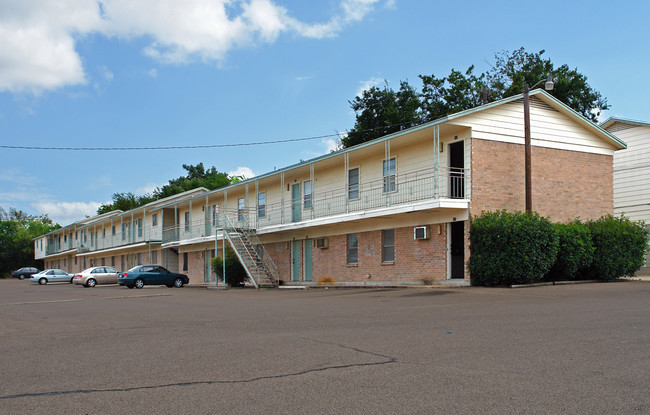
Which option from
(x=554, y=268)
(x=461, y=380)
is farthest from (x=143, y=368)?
(x=554, y=268)

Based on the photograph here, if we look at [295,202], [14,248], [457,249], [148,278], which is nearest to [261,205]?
[295,202]

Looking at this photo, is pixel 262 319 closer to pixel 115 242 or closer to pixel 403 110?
pixel 403 110

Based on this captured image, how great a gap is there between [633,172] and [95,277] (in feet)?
105

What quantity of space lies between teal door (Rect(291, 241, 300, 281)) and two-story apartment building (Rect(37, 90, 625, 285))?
96mm

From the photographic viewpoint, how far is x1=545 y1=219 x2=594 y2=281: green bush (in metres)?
19.6

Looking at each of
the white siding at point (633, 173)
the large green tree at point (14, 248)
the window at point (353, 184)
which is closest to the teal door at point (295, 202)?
the window at point (353, 184)

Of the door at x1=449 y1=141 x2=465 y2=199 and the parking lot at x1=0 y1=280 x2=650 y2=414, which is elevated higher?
the door at x1=449 y1=141 x2=465 y2=199

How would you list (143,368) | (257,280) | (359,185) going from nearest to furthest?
1. (143,368)
2. (359,185)
3. (257,280)

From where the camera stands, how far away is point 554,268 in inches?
806

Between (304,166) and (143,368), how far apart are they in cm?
2086

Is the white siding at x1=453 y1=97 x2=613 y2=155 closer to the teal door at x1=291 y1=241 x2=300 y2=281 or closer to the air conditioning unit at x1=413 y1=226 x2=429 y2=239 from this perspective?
the air conditioning unit at x1=413 y1=226 x2=429 y2=239

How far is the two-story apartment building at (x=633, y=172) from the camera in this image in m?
27.5

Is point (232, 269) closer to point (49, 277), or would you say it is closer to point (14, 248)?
point (49, 277)

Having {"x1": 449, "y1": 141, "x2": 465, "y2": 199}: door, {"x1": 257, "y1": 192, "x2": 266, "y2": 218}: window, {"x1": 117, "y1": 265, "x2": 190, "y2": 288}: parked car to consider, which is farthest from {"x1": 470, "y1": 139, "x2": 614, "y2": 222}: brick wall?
{"x1": 117, "y1": 265, "x2": 190, "y2": 288}: parked car
